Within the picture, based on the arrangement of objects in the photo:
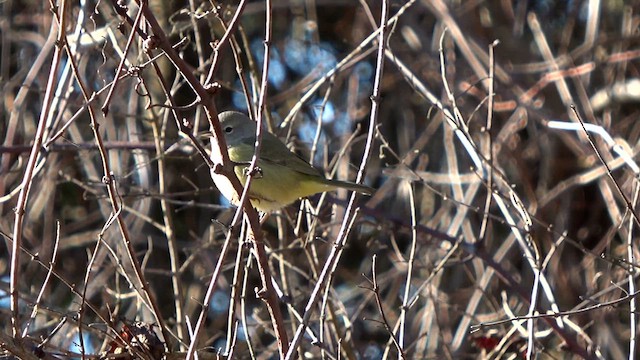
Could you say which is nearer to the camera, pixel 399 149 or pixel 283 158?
pixel 283 158

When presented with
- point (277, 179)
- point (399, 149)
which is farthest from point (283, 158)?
point (399, 149)

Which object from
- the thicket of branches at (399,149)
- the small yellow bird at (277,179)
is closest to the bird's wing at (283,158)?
the small yellow bird at (277,179)

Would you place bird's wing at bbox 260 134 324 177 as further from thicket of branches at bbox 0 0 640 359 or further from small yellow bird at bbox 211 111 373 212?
thicket of branches at bbox 0 0 640 359

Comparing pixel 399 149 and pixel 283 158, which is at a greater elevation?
pixel 283 158

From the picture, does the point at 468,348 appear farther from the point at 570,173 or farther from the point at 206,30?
the point at 206,30

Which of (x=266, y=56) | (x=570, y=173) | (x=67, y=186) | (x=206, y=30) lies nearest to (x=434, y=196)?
(x=570, y=173)

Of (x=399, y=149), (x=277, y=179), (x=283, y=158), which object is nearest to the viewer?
(x=277, y=179)

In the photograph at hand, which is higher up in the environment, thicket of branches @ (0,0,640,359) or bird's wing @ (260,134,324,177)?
bird's wing @ (260,134,324,177)

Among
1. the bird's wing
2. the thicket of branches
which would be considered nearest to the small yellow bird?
the bird's wing

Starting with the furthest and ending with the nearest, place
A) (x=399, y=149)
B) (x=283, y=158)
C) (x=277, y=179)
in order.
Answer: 1. (x=399, y=149)
2. (x=283, y=158)
3. (x=277, y=179)

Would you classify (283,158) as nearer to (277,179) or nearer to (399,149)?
(277,179)

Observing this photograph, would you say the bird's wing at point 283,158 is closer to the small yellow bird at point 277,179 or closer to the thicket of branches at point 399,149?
the small yellow bird at point 277,179

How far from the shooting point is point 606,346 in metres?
6.64

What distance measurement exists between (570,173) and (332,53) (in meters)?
2.44
